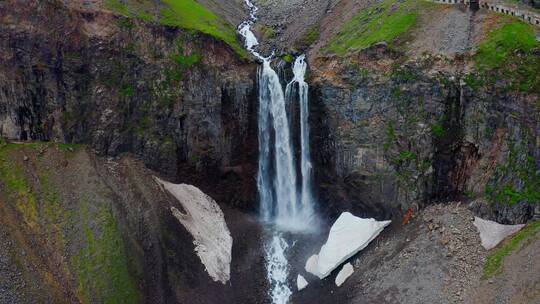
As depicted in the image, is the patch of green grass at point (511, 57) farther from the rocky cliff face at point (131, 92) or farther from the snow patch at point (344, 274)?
the rocky cliff face at point (131, 92)

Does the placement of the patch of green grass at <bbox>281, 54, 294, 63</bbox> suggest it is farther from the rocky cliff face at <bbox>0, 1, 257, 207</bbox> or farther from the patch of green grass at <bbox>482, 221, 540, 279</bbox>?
the patch of green grass at <bbox>482, 221, 540, 279</bbox>

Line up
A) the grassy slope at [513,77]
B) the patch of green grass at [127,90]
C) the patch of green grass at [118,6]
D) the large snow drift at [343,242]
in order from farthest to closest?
the patch of green grass at [118,6]
the patch of green grass at [127,90]
the large snow drift at [343,242]
the grassy slope at [513,77]

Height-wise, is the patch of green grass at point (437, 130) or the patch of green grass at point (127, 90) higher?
the patch of green grass at point (127, 90)

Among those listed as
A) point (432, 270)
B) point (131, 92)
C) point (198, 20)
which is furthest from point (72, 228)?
point (432, 270)

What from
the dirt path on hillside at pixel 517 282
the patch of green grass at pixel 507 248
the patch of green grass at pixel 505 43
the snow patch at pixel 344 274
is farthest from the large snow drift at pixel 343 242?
the patch of green grass at pixel 505 43

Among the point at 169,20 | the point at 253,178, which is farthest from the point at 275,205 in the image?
the point at 169,20

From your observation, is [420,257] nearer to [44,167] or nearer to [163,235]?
[163,235]

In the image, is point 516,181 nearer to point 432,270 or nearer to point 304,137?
point 432,270
